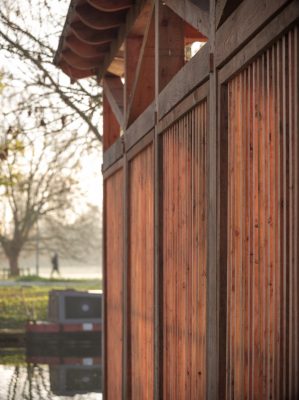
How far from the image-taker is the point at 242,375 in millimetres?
5070

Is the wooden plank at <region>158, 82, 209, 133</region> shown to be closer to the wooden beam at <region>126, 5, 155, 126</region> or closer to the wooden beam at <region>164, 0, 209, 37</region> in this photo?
the wooden beam at <region>164, 0, 209, 37</region>

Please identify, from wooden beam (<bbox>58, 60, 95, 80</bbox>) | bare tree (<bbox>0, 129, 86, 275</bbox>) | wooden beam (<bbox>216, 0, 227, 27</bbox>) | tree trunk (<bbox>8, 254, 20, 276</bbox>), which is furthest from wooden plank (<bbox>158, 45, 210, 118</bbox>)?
tree trunk (<bbox>8, 254, 20, 276</bbox>)

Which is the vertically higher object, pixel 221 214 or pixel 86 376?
pixel 221 214

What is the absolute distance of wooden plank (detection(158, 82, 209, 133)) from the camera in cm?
601

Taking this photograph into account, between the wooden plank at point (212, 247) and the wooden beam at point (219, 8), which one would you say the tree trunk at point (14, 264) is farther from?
the wooden beam at point (219, 8)

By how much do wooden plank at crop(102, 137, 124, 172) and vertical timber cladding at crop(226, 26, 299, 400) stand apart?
15.9 ft

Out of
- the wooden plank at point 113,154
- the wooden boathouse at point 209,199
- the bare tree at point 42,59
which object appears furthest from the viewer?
the bare tree at point 42,59

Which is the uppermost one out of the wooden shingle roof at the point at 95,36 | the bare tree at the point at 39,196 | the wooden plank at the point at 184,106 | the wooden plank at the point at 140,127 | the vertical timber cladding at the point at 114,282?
the bare tree at the point at 39,196

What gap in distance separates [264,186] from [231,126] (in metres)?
0.74

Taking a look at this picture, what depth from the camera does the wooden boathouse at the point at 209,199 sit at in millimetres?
4477

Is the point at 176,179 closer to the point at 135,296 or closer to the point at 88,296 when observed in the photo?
the point at 135,296

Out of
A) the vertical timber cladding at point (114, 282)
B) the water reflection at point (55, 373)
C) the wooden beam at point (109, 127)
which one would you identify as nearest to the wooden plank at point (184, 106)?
the vertical timber cladding at point (114, 282)

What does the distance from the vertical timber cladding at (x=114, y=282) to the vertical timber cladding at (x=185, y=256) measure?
3.14 m

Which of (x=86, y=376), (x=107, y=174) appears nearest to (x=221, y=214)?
(x=107, y=174)
